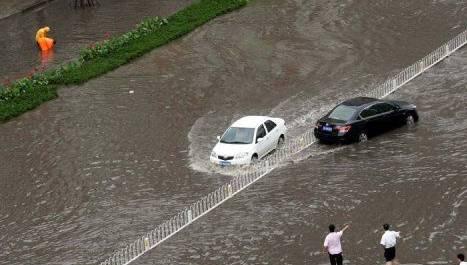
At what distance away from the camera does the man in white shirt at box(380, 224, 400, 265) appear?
19.4m

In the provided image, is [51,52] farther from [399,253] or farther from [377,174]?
[399,253]

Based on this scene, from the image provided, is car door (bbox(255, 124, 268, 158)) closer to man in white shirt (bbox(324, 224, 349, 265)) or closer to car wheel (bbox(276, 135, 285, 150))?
car wheel (bbox(276, 135, 285, 150))

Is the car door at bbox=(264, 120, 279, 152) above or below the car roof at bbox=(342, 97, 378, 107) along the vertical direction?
below

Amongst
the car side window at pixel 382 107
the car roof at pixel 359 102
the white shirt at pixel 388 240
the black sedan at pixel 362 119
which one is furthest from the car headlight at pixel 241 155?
the white shirt at pixel 388 240

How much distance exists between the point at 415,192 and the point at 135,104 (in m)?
15.0

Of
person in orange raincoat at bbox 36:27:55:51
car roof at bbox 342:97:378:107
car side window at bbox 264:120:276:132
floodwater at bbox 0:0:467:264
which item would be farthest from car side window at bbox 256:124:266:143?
person in orange raincoat at bbox 36:27:55:51

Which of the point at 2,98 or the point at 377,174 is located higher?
the point at 2,98

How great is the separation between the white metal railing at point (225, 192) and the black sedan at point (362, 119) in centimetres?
103

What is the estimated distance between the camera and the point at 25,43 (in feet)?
159

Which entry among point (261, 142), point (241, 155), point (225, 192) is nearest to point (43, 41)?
point (261, 142)

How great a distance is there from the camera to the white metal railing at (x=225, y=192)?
74.4 feet

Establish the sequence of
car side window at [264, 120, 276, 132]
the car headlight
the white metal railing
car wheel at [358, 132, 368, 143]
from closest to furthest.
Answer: the white metal railing, the car headlight, car wheel at [358, 132, 368, 143], car side window at [264, 120, 276, 132]

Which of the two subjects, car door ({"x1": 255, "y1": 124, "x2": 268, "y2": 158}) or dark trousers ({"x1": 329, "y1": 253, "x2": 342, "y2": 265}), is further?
car door ({"x1": 255, "y1": 124, "x2": 268, "y2": 158})

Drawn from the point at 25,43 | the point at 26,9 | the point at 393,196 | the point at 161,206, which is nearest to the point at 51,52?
the point at 25,43
